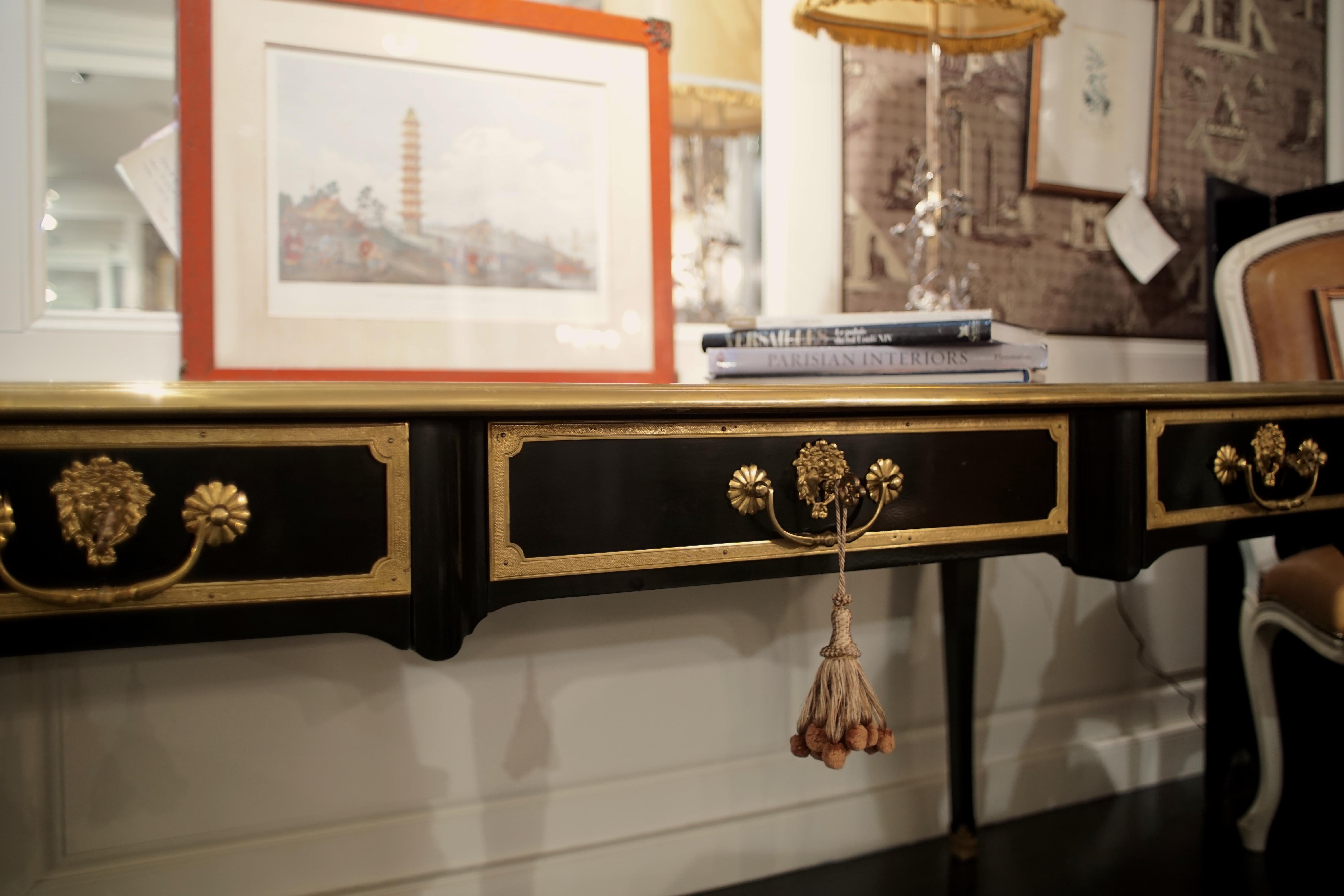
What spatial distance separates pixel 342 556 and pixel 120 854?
0.72 m

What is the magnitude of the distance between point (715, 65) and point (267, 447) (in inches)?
34.5

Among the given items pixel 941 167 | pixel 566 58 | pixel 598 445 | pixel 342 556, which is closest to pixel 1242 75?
pixel 941 167

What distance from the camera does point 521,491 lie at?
550mm

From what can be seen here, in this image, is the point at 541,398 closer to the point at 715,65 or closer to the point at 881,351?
the point at 881,351

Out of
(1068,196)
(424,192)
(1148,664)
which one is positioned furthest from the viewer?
(1148,664)

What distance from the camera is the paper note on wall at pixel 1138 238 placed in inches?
53.5

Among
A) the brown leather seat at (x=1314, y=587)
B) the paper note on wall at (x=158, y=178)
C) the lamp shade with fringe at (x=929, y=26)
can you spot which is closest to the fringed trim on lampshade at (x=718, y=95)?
the lamp shade with fringe at (x=929, y=26)

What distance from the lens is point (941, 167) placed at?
1218 millimetres

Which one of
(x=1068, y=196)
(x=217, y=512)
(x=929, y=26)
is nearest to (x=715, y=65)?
(x=929, y=26)

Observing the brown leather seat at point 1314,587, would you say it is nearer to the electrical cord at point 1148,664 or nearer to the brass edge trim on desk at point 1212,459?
the brass edge trim on desk at point 1212,459

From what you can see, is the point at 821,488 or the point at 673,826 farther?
the point at 673,826

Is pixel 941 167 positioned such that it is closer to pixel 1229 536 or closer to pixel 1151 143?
pixel 1151 143

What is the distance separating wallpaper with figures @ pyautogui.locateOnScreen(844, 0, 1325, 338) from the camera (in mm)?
1169

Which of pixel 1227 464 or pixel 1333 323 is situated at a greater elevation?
pixel 1333 323
